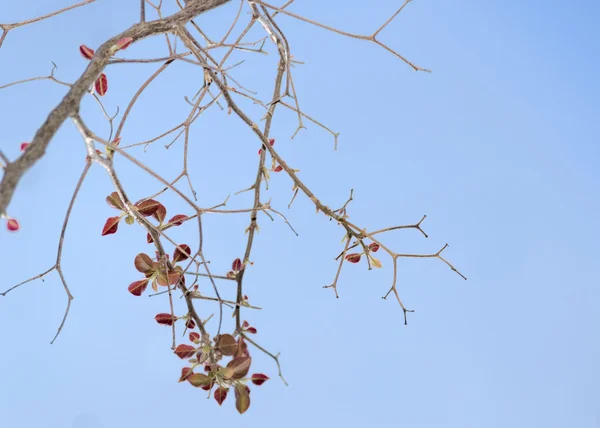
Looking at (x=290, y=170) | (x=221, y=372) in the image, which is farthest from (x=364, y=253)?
(x=221, y=372)

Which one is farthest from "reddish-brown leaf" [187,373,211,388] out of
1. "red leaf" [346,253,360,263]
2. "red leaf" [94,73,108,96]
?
"red leaf" [94,73,108,96]

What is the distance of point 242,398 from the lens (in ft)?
3.36

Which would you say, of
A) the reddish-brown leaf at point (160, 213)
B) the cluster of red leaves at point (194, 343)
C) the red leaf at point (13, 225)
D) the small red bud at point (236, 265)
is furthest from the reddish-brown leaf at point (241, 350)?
the red leaf at point (13, 225)

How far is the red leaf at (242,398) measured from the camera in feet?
3.35

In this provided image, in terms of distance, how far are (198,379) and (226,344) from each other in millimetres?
67

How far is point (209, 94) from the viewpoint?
1.22 metres

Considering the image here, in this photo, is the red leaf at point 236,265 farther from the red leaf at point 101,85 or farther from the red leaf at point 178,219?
the red leaf at point 101,85

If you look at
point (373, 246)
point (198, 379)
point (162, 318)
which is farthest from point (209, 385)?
point (373, 246)

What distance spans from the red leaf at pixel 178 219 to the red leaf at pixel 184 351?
0.19 m

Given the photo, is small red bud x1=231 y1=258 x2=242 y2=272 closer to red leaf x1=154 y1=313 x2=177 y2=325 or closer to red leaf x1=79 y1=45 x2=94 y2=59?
red leaf x1=154 y1=313 x2=177 y2=325

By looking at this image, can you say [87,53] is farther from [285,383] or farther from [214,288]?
[285,383]

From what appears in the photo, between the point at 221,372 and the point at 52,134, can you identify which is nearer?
the point at 52,134

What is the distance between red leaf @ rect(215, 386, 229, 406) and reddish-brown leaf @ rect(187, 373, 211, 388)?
0.03m

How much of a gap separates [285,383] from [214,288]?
181 mm
